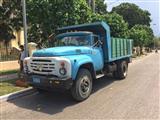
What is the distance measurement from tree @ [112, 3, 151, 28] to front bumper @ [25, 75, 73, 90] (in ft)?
247

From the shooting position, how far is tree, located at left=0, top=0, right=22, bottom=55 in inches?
1078

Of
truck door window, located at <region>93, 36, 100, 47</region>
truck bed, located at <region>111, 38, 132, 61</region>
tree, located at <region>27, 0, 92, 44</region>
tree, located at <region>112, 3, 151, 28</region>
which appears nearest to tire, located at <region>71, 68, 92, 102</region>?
truck door window, located at <region>93, 36, 100, 47</region>

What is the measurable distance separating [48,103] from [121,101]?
2.32 meters

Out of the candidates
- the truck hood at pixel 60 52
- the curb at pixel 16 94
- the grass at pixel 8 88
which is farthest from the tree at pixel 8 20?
the truck hood at pixel 60 52

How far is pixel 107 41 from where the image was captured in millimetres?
12281

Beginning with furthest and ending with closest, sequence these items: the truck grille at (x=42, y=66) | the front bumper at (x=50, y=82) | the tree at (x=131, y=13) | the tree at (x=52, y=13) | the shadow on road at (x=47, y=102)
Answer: the tree at (x=131, y=13)
the tree at (x=52, y=13)
the truck grille at (x=42, y=66)
the front bumper at (x=50, y=82)
the shadow on road at (x=47, y=102)

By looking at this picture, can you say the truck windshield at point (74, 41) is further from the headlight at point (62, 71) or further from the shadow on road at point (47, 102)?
the headlight at point (62, 71)

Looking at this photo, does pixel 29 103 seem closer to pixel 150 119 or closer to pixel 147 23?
pixel 150 119

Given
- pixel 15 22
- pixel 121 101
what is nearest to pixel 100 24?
pixel 121 101

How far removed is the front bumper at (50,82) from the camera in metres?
8.86

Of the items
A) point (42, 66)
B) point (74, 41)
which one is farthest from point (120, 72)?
point (42, 66)

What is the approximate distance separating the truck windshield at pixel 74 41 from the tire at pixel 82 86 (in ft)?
4.98

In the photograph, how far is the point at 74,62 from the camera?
9258 millimetres

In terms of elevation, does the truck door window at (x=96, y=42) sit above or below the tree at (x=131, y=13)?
below
